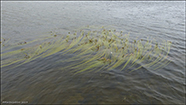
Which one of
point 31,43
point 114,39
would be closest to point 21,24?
point 31,43

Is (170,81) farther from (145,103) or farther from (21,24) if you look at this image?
(21,24)

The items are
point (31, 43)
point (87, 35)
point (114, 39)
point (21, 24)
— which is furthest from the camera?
point (21, 24)

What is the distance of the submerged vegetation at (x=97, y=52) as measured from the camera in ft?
24.5

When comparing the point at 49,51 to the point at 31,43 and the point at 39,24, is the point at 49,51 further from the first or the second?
the point at 39,24

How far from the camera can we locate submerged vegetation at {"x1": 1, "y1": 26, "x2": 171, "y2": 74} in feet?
24.5

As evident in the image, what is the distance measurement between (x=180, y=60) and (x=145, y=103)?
16.4ft

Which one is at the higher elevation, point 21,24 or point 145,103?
point 21,24

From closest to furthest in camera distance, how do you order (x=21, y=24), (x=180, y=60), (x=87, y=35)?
(x=180, y=60), (x=87, y=35), (x=21, y=24)

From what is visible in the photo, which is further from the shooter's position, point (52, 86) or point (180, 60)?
point (180, 60)

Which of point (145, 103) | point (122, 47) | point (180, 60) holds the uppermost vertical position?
point (122, 47)

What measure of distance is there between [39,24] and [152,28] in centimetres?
1437

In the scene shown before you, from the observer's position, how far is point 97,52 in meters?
8.88

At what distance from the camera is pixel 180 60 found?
7.97 meters

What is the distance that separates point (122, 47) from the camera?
30.9ft
